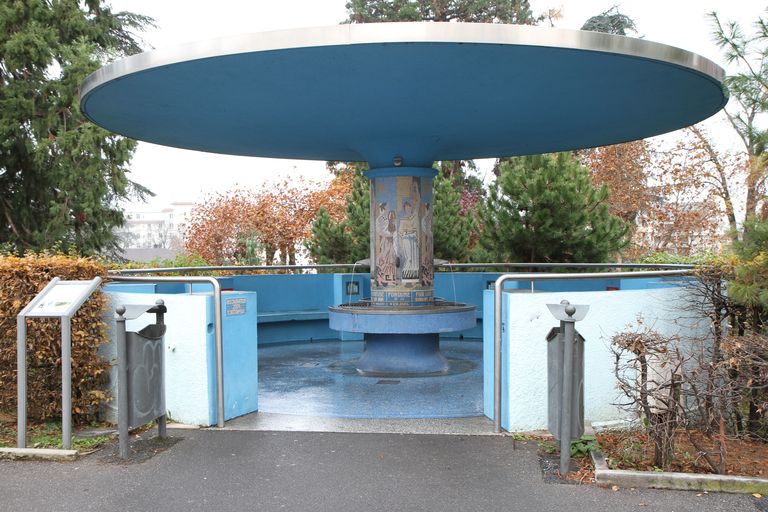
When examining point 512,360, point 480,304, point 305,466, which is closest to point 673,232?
point 480,304

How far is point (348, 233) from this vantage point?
65.4ft

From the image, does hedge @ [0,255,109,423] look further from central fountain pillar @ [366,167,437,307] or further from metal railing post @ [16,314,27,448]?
central fountain pillar @ [366,167,437,307]

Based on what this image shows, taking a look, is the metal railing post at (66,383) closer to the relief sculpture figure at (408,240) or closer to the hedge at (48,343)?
the hedge at (48,343)

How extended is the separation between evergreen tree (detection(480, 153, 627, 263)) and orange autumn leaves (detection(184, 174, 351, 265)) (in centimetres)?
1631

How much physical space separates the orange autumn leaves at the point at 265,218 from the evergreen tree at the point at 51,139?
9972 millimetres

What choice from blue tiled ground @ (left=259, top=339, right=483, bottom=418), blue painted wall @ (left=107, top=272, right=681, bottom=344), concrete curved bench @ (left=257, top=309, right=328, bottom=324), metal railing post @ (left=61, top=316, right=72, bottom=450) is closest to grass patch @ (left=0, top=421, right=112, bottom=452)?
metal railing post @ (left=61, top=316, right=72, bottom=450)

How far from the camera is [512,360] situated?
6613 mm

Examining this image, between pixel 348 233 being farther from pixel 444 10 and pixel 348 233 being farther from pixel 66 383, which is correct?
pixel 444 10

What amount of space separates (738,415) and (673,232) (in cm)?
2220

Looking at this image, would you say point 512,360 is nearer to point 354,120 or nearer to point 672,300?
point 672,300

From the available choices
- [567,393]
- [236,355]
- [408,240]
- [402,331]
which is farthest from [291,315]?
[567,393]

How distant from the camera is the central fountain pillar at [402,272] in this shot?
34.3ft

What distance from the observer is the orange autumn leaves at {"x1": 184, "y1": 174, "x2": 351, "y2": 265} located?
32.2 meters

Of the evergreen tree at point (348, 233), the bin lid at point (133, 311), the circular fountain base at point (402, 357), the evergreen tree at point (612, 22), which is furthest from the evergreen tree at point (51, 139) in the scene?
the evergreen tree at point (612, 22)
